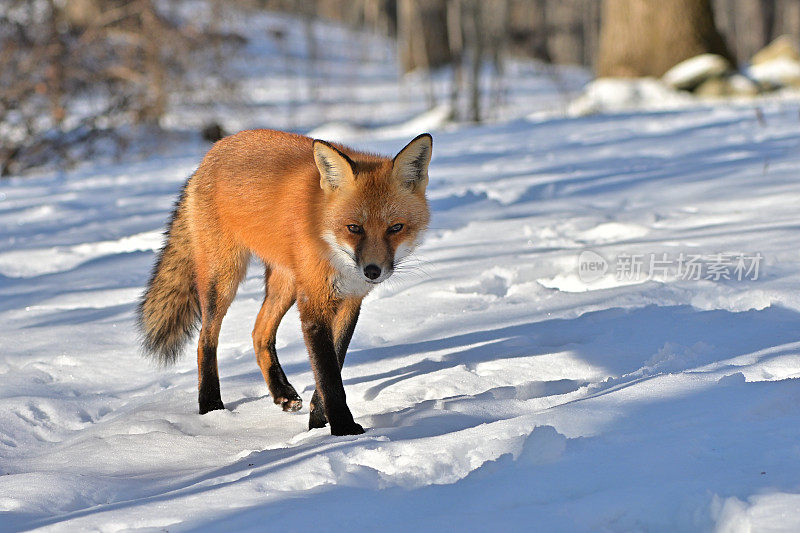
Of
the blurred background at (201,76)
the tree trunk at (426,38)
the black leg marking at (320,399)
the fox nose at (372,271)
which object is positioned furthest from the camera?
the tree trunk at (426,38)

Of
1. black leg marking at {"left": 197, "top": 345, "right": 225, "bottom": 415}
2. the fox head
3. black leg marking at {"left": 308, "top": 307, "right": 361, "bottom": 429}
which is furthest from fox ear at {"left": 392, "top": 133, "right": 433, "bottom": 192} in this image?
black leg marking at {"left": 197, "top": 345, "right": 225, "bottom": 415}

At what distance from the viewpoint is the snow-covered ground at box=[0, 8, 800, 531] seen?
206 cm

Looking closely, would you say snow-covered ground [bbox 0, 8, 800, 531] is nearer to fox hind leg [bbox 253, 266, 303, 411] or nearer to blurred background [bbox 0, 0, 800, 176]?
fox hind leg [bbox 253, 266, 303, 411]

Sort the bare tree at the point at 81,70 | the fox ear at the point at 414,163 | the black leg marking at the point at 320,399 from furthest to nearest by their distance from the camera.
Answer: the bare tree at the point at 81,70
the black leg marking at the point at 320,399
the fox ear at the point at 414,163

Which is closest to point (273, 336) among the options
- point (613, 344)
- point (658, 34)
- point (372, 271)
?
point (372, 271)

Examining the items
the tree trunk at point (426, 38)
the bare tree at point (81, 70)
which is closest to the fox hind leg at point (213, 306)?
the bare tree at point (81, 70)

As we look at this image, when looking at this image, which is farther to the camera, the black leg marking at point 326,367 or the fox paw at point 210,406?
the fox paw at point 210,406

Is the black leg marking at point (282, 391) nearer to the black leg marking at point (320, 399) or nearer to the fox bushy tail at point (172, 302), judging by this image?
the black leg marking at point (320, 399)

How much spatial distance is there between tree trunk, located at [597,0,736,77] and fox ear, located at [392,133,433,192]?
13916 mm

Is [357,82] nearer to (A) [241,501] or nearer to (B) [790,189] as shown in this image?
(B) [790,189]

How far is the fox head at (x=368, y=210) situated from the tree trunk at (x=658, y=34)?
45.8ft

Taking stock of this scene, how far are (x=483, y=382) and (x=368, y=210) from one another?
921 millimetres

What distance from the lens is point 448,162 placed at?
31.5 ft

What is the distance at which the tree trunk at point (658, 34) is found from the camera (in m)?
15.5
